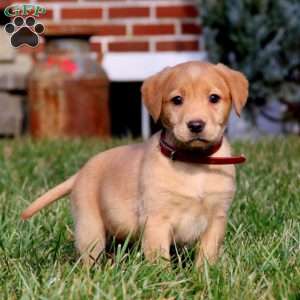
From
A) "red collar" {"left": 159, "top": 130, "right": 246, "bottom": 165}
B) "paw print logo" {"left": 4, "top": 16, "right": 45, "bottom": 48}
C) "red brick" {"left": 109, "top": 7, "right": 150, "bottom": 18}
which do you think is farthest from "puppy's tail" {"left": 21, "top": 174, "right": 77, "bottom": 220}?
"red brick" {"left": 109, "top": 7, "right": 150, "bottom": 18}

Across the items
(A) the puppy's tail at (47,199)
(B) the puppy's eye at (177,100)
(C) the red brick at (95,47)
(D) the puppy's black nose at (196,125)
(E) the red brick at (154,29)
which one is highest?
(B) the puppy's eye at (177,100)

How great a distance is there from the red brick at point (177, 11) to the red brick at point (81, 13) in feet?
1.64

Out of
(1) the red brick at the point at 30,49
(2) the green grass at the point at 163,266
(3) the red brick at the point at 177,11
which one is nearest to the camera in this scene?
(2) the green grass at the point at 163,266

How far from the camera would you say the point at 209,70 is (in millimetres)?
2723

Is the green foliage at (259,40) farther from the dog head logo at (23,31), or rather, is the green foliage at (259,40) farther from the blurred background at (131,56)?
the dog head logo at (23,31)

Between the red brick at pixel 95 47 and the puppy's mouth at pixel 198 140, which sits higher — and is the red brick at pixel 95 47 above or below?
below

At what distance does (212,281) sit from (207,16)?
15.1 feet

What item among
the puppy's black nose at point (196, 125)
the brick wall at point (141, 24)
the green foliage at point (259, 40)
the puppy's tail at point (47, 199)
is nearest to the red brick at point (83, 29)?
the brick wall at point (141, 24)

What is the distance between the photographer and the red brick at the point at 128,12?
7234 millimetres

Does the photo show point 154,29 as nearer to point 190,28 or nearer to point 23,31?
point 190,28

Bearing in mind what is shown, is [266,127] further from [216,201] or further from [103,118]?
[216,201]

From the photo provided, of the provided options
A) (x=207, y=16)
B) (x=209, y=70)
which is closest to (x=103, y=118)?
(x=207, y=16)

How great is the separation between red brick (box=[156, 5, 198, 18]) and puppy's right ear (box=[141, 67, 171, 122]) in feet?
14.7

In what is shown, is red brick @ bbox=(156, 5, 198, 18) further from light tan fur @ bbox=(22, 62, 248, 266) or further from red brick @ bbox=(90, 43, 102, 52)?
light tan fur @ bbox=(22, 62, 248, 266)
